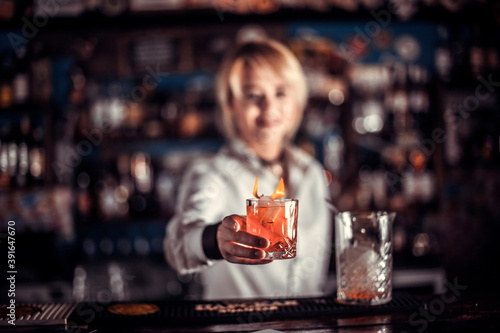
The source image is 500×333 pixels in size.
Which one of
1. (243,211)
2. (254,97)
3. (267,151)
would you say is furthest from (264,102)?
(243,211)

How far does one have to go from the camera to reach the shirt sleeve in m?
1.52

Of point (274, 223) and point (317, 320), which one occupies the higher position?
point (274, 223)

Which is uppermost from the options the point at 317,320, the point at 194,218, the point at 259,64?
the point at 259,64

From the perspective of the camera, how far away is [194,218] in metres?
1.73

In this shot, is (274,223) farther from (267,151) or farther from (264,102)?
(267,151)

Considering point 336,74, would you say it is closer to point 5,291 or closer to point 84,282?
point 84,282

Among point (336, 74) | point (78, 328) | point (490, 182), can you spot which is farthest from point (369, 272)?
point (490, 182)

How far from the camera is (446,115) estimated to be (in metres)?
4.20

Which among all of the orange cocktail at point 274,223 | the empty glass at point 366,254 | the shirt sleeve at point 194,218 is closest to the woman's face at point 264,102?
the shirt sleeve at point 194,218

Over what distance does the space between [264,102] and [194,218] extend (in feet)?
1.80

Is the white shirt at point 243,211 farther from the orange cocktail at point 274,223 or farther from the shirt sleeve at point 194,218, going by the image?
the orange cocktail at point 274,223

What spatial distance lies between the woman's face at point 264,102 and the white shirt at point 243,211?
6.8 inches

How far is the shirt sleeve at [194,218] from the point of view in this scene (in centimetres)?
152

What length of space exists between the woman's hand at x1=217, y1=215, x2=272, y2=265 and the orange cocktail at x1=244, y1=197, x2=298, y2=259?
23 mm
